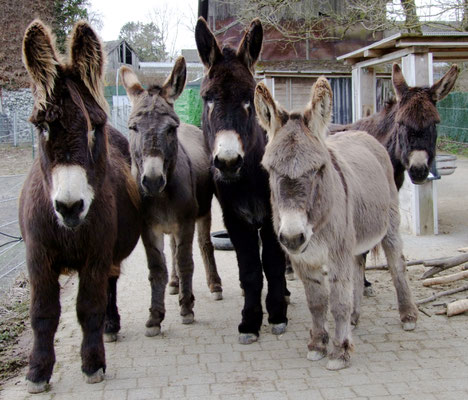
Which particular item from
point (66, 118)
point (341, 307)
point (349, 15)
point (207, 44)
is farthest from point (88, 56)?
point (349, 15)

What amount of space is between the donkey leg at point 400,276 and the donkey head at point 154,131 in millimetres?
2240

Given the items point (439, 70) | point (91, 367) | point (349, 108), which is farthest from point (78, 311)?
point (439, 70)

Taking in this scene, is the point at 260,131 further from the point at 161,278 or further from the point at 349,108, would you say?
the point at 349,108

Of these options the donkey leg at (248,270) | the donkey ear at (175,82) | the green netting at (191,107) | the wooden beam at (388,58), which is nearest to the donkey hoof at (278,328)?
the donkey leg at (248,270)

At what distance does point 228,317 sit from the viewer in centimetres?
565

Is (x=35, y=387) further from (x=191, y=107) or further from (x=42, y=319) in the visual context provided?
(x=191, y=107)

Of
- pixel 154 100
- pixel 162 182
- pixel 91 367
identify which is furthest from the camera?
pixel 154 100

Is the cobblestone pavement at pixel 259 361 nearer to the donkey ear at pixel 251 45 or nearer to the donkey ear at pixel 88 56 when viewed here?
the donkey ear at pixel 88 56

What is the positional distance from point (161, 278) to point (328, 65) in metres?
14.2

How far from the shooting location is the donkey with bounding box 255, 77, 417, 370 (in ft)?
12.0

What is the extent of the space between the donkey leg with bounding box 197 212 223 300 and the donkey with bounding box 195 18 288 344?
1.39 m

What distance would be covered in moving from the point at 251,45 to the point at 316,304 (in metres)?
2.41

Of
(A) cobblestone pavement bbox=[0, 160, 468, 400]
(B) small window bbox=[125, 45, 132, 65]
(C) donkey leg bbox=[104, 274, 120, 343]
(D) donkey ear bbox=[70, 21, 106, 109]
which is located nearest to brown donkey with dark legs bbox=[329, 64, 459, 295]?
(A) cobblestone pavement bbox=[0, 160, 468, 400]

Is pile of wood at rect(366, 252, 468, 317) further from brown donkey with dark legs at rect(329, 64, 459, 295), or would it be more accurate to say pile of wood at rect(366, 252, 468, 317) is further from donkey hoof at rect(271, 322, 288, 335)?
donkey hoof at rect(271, 322, 288, 335)
